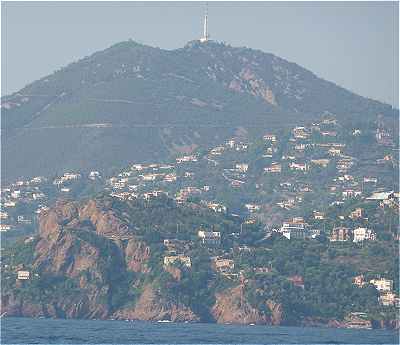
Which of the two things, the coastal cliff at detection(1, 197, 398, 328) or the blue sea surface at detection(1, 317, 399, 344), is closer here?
the blue sea surface at detection(1, 317, 399, 344)

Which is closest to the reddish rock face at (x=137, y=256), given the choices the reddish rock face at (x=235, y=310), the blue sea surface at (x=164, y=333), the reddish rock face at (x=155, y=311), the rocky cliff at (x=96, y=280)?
the rocky cliff at (x=96, y=280)

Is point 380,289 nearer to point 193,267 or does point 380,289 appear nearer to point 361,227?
point 193,267

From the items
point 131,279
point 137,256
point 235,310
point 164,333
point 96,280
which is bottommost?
point 164,333

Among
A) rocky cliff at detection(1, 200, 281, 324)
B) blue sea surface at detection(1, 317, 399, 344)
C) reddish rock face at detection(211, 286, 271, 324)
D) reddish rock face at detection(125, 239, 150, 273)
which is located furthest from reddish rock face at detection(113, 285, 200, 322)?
reddish rock face at detection(125, 239, 150, 273)

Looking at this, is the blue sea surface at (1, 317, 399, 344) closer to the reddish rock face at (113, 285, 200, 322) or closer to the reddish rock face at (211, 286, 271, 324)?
the reddish rock face at (113, 285, 200, 322)

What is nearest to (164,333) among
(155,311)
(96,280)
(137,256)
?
(155,311)

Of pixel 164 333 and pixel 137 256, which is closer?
pixel 164 333

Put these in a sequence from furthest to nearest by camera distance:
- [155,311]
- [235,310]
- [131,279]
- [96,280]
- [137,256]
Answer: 1. [137,256]
2. [131,279]
3. [96,280]
4. [155,311]
5. [235,310]

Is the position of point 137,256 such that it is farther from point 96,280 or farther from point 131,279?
point 96,280

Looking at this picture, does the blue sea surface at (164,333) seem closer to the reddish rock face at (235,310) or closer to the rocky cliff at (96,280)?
the reddish rock face at (235,310)

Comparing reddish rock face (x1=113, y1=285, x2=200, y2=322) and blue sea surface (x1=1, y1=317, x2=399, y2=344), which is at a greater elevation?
reddish rock face (x1=113, y1=285, x2=200, y2=322)
